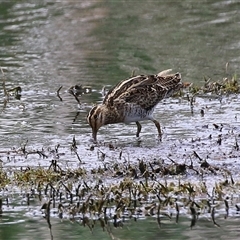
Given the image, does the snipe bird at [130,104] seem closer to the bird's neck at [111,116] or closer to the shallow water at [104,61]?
the bird's neck at [111,116]

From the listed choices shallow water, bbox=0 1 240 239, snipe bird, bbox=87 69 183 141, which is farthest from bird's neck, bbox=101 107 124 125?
shallow water, bbox=0 1 240 239

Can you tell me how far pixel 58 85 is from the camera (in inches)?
550

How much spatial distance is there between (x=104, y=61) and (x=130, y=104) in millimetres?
4654

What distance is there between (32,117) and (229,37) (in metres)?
5.88

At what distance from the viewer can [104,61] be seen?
15438 millimetres

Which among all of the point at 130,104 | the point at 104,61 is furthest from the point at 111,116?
the point at 104,61

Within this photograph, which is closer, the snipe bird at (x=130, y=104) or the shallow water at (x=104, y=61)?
the snipe bird at (x=130, y=104)

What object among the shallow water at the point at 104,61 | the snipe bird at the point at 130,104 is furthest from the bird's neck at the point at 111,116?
the shallow water at the point at 104,61

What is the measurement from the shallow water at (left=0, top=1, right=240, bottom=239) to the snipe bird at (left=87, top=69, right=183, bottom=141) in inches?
8.9

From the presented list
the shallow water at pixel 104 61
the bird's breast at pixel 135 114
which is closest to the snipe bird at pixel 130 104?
the bird's breast at pixel 135 114

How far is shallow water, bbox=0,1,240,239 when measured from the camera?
10852 millimetres

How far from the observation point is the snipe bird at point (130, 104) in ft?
35.2

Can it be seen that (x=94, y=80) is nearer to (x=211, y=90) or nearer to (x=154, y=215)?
(x=211, y=90)

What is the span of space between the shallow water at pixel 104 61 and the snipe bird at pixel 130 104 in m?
0.23
